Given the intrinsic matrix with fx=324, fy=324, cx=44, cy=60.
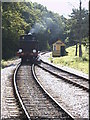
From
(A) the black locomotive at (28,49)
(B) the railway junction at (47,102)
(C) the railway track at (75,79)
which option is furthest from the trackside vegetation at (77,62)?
(B) the railway junction at (47,102)

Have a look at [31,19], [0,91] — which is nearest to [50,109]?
[0,91]

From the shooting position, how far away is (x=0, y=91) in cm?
1378

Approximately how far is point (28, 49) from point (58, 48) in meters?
11.0

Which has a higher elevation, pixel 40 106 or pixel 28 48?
pixel 28 48

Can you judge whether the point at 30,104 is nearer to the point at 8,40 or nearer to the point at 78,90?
the point at 78,90

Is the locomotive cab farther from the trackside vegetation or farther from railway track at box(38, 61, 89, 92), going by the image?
railway track at box(38, 61, 89, 92)

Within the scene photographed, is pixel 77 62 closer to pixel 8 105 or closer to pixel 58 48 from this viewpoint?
pixel 58 48

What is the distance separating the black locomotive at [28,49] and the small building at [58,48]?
8.84 meters

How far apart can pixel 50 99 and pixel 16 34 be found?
3448 cm

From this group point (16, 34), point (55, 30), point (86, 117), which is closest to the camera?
point (86, 117)

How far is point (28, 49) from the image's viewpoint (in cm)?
3569

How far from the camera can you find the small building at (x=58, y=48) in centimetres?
4478

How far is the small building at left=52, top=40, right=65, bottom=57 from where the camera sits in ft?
147

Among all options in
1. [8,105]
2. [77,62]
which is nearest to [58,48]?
[77,62]
